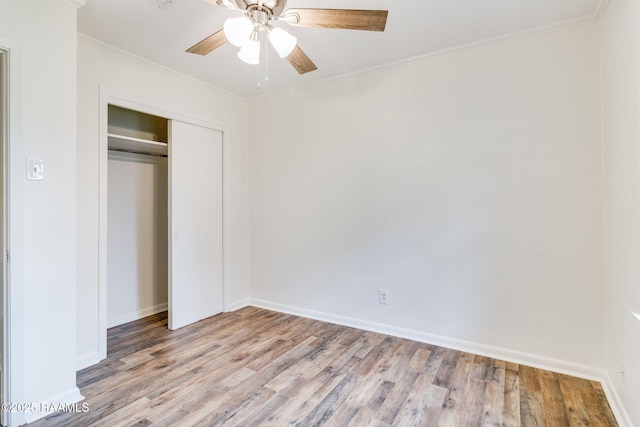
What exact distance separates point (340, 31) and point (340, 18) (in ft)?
2.72

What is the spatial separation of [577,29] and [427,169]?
1363 mm

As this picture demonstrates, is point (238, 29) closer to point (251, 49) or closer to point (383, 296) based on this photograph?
point (251, 49)

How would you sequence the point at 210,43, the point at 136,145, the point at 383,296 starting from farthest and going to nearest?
the point at 136,145 < the point at 383,296 < the point at 210,43

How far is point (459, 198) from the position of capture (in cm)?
264

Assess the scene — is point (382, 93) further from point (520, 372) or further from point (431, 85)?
point (520, 372)

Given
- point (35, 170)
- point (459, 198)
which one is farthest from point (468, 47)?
point (35, 170)

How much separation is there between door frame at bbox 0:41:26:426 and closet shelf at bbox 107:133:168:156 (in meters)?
1.08

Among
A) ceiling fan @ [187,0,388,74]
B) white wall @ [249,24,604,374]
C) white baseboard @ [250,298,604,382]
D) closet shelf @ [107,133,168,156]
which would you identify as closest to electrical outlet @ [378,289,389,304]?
white wall @ [249,24,604,374]

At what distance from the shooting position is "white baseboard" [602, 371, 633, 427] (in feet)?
5.63

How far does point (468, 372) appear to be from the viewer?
7.56 feet

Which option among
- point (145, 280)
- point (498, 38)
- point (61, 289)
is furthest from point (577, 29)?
point (145, 280)

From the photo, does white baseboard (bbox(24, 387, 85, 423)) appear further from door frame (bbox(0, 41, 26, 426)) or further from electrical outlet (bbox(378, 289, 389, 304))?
electrical outlet (bbox(378, 289, 389, 304))

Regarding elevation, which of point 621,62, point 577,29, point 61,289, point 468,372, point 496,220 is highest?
point 577,29

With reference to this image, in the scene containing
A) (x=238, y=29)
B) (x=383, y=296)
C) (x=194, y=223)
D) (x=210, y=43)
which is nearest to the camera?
(x=238, y=29)
